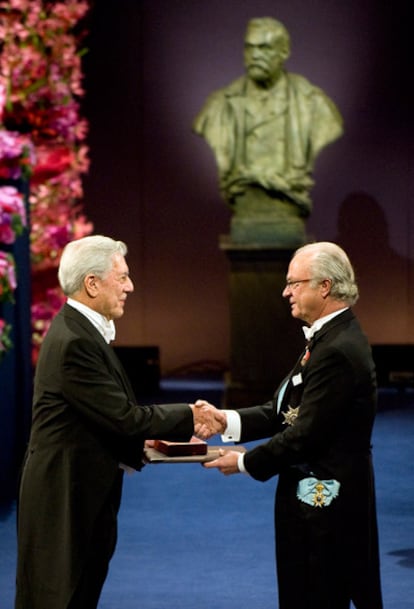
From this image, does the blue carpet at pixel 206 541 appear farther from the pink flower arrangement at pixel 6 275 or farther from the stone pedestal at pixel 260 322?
the stone pedestal at pixel 260 322

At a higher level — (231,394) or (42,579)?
(42,579)

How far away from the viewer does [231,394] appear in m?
8.20

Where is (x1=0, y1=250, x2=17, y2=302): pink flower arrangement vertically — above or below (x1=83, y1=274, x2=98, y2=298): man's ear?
below

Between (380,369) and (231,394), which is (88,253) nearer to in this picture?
(231,394)

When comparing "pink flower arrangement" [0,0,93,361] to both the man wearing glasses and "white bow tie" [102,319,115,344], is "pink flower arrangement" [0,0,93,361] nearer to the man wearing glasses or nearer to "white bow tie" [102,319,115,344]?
"white bow tie" [102,319,115,344]

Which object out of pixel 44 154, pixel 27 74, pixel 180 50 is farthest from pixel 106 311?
pixel 180 50

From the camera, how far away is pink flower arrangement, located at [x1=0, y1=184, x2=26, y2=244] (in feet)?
16.5

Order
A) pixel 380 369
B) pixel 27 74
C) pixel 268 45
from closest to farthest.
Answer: pixel 27 74, pixel 268 45, pixel 380 369

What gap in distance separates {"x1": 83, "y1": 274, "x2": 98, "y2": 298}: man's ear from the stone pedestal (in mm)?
5004

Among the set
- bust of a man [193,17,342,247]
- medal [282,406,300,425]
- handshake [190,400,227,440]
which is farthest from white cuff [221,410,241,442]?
bust of a man [193,17,342,247]

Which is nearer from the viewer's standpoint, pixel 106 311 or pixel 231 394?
pixel 106 311

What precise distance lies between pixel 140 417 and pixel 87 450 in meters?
0.15

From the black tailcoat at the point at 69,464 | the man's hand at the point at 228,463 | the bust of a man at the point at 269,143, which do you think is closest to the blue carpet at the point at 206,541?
the man's hand at the point at 228,463

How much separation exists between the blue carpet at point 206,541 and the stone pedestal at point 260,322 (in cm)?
139
